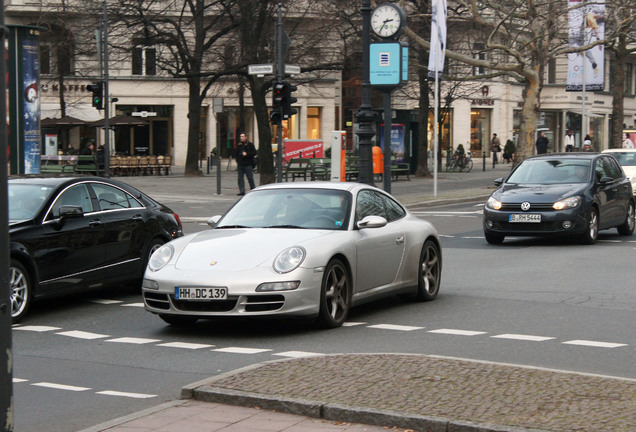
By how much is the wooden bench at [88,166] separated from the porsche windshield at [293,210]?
32524 mm

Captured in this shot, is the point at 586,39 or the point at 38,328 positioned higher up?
the point at 586,39

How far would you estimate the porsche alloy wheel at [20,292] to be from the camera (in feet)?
33.5

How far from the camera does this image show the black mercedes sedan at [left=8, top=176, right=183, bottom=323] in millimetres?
10469

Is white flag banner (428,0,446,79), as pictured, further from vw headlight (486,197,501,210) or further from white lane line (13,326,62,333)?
white lane line (13,326,62,333)

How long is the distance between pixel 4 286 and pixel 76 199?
722cm

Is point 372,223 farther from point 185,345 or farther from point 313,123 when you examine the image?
point 313,123

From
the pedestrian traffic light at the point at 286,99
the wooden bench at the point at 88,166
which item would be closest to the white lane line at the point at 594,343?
the pedestrian traffic light at the point at 286,99

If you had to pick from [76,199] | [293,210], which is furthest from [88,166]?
[293,210]

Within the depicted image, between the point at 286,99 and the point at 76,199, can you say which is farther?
the point at 286,99

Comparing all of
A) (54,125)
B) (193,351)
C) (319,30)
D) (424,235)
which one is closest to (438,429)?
(193,351)

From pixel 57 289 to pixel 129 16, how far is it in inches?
1144

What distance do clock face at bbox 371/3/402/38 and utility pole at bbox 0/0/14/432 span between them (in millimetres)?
21853

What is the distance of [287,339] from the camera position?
29.9 ft

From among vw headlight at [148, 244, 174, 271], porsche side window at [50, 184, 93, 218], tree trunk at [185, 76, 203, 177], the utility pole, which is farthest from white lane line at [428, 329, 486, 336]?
tree trunk at [185, 76, 203, 177]
